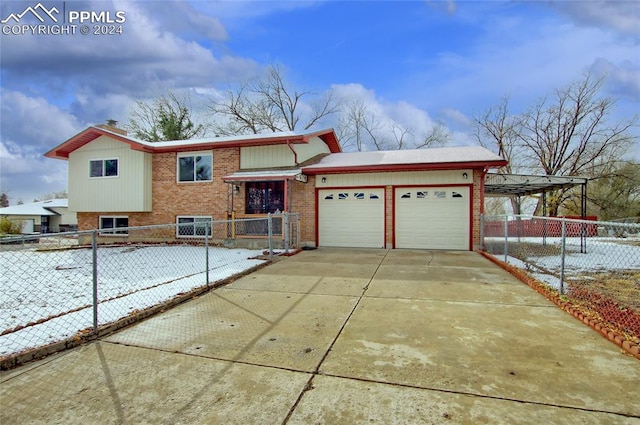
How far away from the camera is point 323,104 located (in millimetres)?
30859

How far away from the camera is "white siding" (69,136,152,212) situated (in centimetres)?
1406

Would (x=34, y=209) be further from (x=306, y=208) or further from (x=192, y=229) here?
(x=306, y=208)

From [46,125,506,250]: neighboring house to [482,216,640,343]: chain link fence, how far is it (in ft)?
5.53

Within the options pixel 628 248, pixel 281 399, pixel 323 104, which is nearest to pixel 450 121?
pixel 323 104

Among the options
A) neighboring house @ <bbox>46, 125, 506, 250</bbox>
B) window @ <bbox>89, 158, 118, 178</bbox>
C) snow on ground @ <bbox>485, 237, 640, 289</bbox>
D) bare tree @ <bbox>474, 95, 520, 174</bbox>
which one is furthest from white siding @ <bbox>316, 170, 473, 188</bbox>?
bare tree @ <bbox>474, 95, 520, 174</bbox>

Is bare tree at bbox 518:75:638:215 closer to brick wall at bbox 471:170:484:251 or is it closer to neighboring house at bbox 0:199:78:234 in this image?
brick wall at bbox 471:170:484:251

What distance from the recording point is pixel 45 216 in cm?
3628

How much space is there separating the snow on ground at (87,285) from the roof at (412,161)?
14.0 feet

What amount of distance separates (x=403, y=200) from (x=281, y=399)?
31.7 ft

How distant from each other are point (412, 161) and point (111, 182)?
41.3 ft

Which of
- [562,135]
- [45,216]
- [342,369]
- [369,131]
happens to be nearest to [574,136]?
[562,135]

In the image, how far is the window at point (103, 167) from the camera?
14617 millimetres

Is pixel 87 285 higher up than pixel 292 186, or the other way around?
pixel 292 186

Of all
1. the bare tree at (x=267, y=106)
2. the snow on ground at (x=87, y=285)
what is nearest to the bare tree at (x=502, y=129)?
the bare tree at (x=267, y=106)
